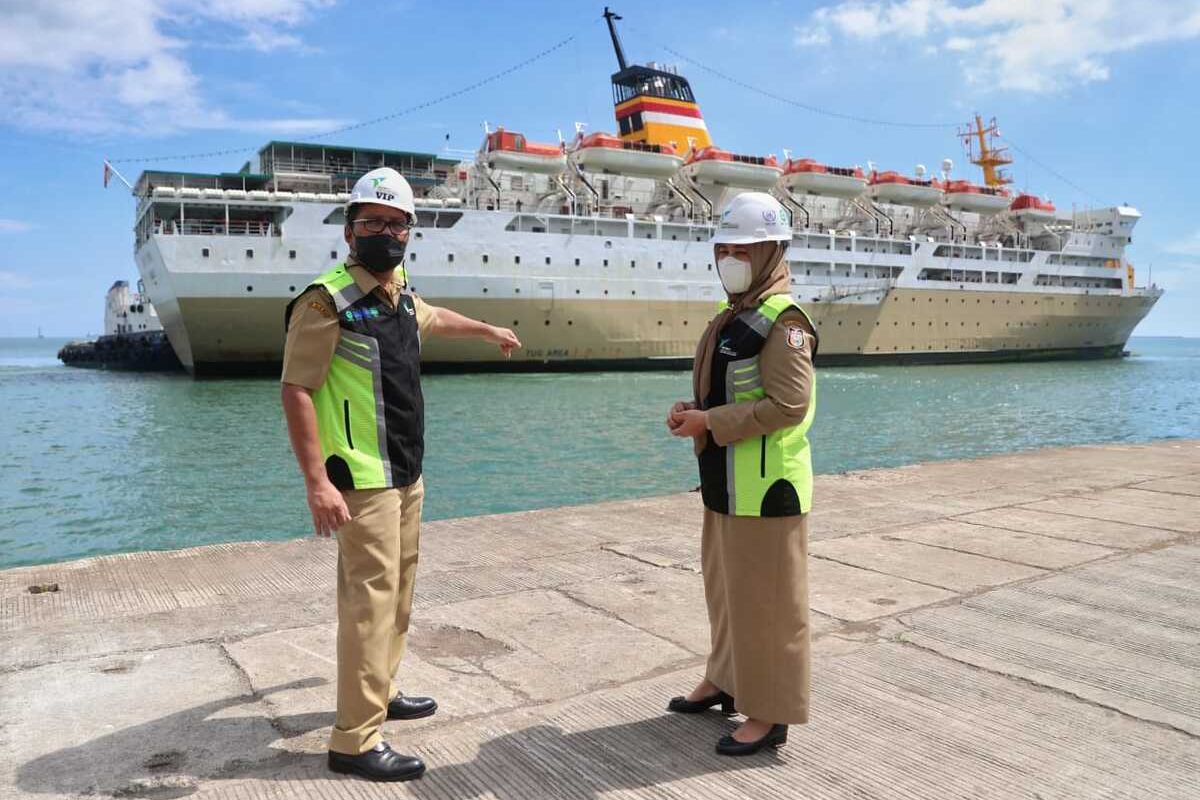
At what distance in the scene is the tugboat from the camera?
42438 millimetres

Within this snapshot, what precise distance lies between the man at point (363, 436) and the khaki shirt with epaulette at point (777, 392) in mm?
862

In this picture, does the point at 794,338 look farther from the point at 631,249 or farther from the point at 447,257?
the point at 631,249

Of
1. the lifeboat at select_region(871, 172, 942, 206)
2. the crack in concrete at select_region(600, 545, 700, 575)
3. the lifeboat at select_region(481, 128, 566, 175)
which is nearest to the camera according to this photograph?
the crack in concrete at select_region(600, 545, 700, 575)

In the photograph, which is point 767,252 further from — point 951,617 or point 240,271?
point 240,271

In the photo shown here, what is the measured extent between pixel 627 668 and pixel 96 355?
56827mm

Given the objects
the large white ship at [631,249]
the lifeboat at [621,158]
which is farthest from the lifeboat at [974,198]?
the lifeboat at [621,158]

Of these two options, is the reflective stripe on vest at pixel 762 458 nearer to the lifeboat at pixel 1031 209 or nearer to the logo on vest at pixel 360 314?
the logo on vest at pixel 360 314

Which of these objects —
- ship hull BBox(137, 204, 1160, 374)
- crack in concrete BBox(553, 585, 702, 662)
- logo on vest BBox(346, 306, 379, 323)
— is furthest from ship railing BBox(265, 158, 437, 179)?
logo on vest BBox(346, 306, 379, 323)

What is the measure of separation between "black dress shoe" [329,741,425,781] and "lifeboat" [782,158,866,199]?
38.4 meters

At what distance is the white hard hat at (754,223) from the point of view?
2314 millimetres

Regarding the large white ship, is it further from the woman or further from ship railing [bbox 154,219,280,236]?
the woman

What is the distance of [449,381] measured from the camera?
28000 millimetres

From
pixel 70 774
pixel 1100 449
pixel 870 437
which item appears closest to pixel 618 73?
pixel 870 437

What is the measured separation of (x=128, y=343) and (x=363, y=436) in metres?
50.8
